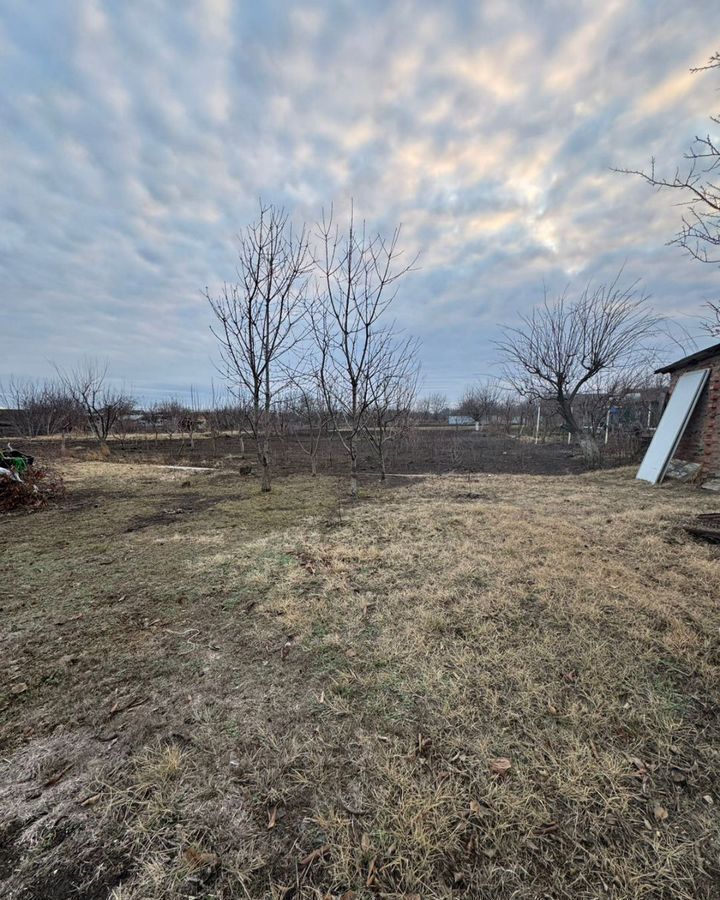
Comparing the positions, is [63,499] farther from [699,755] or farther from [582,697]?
[699,755]

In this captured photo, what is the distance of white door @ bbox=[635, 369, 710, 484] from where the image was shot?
7.69 metres

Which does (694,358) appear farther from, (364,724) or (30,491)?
(30,491)

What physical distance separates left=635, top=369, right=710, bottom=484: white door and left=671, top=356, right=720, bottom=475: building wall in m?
0.17

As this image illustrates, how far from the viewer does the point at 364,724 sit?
1.65 m

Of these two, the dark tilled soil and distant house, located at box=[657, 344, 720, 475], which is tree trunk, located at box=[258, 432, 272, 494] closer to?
the dark tilled soil

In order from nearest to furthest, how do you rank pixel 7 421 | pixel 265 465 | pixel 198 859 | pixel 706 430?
pixel 198 859, pixel 265 465, pixel 706 430, pixel 7 421

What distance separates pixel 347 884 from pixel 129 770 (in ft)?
3.15

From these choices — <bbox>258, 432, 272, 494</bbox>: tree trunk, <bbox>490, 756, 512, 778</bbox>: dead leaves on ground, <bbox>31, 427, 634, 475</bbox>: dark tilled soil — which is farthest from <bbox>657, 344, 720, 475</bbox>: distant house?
<bbox>258, 432, 272, 494</bbox>: tree trunk

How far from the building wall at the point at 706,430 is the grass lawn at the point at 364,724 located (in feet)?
17.8

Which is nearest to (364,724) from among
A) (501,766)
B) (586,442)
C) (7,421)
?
(501,766)

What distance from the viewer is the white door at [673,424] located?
769cm

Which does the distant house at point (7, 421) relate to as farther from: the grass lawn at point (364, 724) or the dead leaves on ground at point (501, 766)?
the dead leaves on ground at point (501, 766)

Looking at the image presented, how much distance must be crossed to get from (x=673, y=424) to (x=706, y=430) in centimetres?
60

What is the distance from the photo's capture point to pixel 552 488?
723 centimetres
